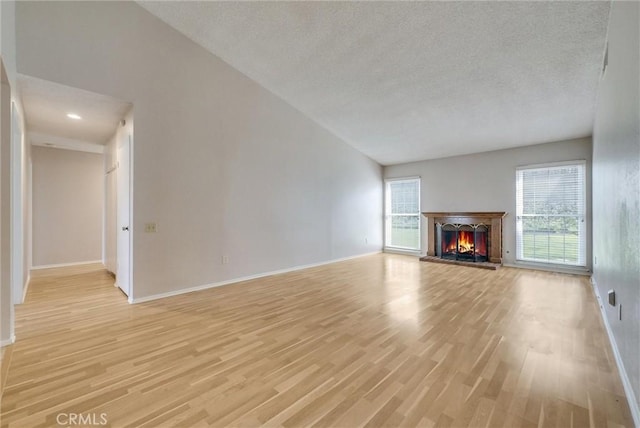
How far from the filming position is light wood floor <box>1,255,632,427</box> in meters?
1.58

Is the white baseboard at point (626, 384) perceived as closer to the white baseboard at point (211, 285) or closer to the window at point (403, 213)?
the white baseboard at point (211, 285)

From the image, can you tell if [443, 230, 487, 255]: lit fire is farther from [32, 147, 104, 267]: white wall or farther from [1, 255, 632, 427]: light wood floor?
[32, 147, 104, 267]: white wall

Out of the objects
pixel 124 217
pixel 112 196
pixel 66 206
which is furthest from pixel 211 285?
pixel 66 206

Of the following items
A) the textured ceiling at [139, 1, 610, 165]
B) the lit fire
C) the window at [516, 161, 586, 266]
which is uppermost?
the textured ceiling at [139, 1, 610, 165]

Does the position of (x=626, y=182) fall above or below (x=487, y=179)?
below

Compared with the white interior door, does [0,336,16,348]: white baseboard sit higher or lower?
lower

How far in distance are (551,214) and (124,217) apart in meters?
7.64

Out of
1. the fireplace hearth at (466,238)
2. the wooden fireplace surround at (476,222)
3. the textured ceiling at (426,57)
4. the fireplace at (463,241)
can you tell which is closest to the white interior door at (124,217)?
the textured ceiling at (426,57)

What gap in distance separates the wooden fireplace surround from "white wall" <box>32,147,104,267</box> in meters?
7.95

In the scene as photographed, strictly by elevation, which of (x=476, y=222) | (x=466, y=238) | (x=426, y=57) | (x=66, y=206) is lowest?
(x=466, y=238)

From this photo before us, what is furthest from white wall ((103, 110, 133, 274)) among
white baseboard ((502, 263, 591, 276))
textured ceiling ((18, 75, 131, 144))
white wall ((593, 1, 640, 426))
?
white baseboard ((502, 263, 591, 276))

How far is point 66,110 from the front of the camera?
367cm

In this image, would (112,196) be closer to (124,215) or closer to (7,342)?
(124,215)

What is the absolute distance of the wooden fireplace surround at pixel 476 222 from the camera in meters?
5.94
